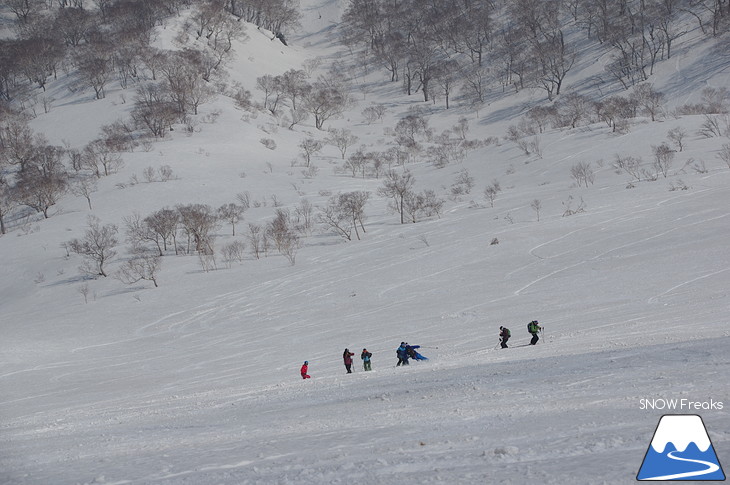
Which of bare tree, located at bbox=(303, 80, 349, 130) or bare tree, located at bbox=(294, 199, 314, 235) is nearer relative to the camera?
bare tree, located at bbox=(294, 199, 314, 235)

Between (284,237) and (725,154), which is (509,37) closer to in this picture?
(725,154)

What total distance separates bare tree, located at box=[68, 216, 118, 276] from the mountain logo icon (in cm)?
4594

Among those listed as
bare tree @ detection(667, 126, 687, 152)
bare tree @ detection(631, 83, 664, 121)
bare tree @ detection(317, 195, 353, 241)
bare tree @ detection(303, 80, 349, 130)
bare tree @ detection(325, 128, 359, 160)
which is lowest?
bare tree @ detection(317, 195, 353, 241)

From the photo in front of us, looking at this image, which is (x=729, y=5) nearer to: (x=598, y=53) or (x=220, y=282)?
(x=598, y=53)

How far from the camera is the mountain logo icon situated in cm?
462

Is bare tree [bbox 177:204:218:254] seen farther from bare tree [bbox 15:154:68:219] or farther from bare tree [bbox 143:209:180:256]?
bare tree [bbox 15:154:68:219]

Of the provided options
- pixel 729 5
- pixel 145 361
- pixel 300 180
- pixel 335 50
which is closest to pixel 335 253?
pixel 145 361

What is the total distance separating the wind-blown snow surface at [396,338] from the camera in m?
6.66

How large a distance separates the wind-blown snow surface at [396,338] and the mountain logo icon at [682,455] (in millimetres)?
164

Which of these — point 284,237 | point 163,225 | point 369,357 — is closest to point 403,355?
point 369,357

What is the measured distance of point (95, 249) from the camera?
4681 centimetres

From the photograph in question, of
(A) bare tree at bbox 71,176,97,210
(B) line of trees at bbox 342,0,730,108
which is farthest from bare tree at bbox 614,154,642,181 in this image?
(A) bare tree at bbox 71,176,97,210

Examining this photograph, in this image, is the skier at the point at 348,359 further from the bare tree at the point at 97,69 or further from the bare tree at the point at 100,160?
the bare tree at the point at 97,69

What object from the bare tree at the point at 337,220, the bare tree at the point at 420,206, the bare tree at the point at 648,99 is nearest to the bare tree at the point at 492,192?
the bare tree at the point at 420,206
